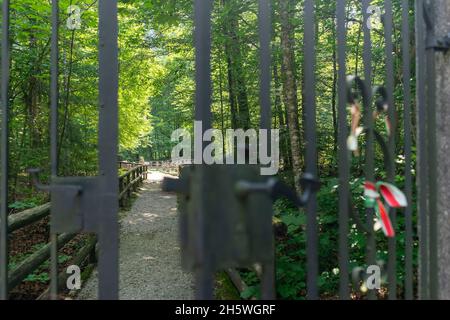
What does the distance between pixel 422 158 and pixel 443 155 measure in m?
0.08

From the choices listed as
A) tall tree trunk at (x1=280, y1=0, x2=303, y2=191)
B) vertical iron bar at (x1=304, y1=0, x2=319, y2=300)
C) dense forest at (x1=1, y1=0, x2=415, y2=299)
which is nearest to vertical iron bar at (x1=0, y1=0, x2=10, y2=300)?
vertical iron bar at (x1=304, y1=0, x2=319, y2=300)

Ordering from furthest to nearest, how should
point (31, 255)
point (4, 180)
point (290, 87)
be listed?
point (290, 87) < point (31, 255) < point (4, 180)

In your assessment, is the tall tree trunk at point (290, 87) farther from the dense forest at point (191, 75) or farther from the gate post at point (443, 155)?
the gate post at point (443, 155)

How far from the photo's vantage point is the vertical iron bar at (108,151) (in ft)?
4.32

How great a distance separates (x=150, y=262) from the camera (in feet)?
16.7

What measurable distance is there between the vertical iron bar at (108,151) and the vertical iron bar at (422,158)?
122 cm

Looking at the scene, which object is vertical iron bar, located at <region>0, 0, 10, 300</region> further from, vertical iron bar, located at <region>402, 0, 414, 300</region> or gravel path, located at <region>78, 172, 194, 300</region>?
gravel path, located at <region>78, 172, 194, 300</region>

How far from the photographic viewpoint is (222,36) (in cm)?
640

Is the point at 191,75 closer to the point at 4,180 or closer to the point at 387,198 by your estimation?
the point at 4,180

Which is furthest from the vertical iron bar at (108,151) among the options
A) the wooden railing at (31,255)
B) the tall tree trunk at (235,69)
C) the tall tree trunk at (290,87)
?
the tall tree trunk at (235,69)

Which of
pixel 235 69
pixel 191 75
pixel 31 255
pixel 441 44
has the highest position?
pixel 191 75

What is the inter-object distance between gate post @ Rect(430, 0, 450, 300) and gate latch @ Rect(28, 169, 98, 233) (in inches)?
53.6

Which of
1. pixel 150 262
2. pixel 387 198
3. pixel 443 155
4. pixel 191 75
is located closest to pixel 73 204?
pixel 387 198

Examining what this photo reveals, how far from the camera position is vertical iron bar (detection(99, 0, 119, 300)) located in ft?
4.32
